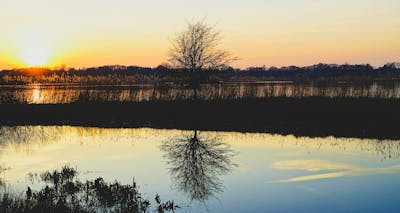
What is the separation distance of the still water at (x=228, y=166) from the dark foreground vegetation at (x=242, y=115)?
7.27 ft

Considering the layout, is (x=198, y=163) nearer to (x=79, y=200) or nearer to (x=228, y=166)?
(x=228, y=166)

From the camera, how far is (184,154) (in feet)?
51.1

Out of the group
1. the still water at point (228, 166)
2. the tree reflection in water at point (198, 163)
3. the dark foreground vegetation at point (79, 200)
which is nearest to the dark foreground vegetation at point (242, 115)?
the still water at point (228, 166)

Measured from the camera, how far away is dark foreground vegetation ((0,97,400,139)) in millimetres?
20750

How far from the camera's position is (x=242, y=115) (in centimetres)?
2448

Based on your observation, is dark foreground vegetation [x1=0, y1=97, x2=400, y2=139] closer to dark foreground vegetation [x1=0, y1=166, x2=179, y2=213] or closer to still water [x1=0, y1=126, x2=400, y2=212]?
still water [x1=0, y1=126, x2=400, y2=212]

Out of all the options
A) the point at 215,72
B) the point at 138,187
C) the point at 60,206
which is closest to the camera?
the point at 60,206

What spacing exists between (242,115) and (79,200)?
52.9ft

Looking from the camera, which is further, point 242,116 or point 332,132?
point 242,116

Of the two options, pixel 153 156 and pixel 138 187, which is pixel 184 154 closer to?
pixel 153 156

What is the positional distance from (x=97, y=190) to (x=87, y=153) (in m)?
6.25

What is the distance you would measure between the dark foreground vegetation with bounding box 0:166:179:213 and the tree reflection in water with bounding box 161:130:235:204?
142 centimetres

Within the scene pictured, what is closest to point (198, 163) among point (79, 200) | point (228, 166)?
point (228, 166)

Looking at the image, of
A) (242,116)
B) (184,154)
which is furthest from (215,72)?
(184,154)
